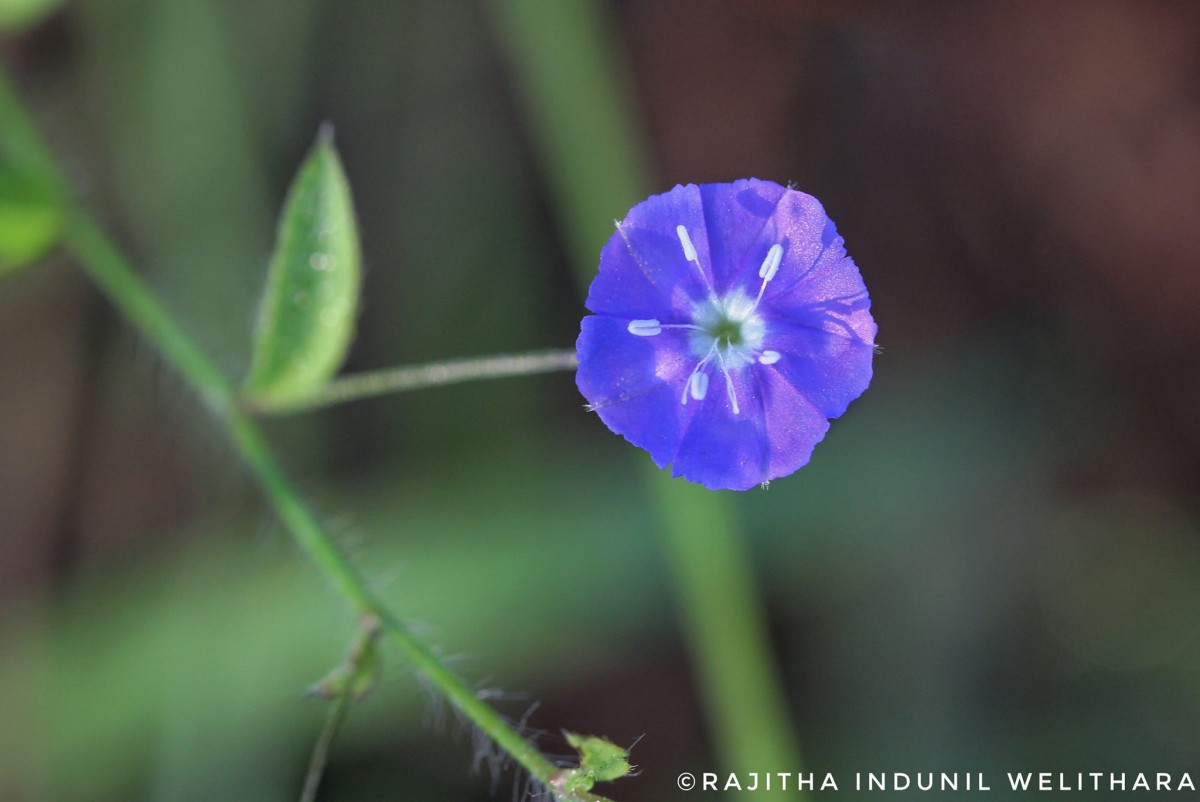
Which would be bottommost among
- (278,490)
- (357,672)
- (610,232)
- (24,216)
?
(357,672)

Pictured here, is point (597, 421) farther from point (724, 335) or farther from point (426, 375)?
point (724, 335)

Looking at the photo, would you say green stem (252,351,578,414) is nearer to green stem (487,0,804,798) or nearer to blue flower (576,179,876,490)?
blue flower (576,179,876,490)

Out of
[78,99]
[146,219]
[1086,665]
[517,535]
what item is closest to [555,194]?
[517,535]

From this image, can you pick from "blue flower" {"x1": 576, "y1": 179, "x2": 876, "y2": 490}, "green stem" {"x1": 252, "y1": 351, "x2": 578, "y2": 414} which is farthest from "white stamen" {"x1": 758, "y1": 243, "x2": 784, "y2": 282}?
"green stem" {"x1": 252, "y1": 351, "x2": 578, "y2": 414}

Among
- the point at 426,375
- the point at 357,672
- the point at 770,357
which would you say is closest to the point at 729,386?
the point at 770,357

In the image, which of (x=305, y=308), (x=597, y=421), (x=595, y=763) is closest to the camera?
(x=595, y=763)

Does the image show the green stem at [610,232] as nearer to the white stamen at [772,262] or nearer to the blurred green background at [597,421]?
the blurred green background at [597,421]
